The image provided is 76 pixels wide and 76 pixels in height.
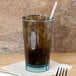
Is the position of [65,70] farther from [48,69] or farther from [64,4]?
[64,4]

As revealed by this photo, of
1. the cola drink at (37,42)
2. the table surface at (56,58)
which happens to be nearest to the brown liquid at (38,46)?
the cola drink at (37,42)

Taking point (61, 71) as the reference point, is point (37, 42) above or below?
above

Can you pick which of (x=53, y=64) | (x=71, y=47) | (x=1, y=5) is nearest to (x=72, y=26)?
(x=71, y=47)

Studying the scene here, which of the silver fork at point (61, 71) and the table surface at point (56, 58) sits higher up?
the table surface at point (56, 58)

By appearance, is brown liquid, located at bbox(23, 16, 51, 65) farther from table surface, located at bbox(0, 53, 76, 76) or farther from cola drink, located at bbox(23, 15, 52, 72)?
table surface, located at bbox(0, 53, 76, 76)

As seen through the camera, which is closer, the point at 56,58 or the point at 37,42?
the point at 37,42

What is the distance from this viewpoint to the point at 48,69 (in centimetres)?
87

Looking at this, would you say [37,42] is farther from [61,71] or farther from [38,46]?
[61,71]

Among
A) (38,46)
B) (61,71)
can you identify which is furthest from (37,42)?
(61,71)

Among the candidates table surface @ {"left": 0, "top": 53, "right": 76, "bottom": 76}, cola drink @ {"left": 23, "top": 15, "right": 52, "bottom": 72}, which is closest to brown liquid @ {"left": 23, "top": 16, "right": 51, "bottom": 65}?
cola drink @ {"left": 23, "top": 15, "right": 52, "bottom": 72}


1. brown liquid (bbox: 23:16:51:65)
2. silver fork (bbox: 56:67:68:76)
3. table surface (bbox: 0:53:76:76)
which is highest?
brown liquid (bbox: 23:16:51:65)

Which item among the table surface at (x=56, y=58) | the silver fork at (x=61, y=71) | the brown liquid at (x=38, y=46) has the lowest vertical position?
the silver fork at (x=61, y=71)

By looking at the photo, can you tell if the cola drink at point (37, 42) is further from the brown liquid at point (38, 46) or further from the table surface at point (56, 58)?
the table surface at point (56, 58)

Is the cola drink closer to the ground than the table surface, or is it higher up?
higher up
